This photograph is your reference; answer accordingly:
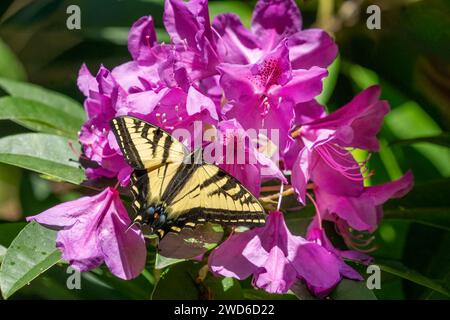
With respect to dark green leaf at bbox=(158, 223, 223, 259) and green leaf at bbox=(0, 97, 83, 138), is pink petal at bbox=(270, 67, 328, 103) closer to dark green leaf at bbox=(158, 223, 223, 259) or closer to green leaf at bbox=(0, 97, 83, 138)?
dark green leaf at bbox=(158, 223, 223, 259)

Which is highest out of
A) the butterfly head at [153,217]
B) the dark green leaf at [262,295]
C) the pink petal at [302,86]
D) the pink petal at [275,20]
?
the pink petal at [275,20]

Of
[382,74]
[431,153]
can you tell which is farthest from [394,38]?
[431,153]

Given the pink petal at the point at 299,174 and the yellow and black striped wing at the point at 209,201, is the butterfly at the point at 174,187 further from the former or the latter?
the pink petal at the point at 299,174

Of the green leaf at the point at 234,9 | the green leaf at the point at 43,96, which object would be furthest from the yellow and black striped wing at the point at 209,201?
the green leaf at the point at 234,9

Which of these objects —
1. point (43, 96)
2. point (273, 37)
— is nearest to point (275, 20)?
point (273, 37)

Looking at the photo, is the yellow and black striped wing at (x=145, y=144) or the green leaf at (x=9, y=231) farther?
the green leaf at (x=9, y=231)

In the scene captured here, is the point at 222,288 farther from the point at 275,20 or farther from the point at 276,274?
the point at 275,20
